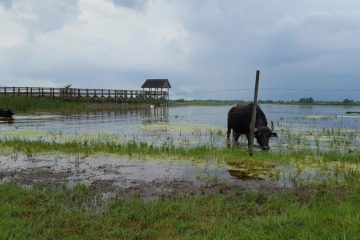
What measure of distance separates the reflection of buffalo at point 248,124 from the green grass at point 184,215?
7.00 m

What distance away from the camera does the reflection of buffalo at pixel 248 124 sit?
48.9ft

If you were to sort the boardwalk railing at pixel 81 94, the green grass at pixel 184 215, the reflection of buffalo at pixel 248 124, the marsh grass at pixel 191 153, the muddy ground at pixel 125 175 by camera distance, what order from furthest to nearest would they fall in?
the boardwalk railing at pixel 81 94 → the reflection of buffalo at pixel 248 124 → the marsh grass at pixel 191 153 → the muddy ground at pixel 125 175 → the green grass at pixel 184 215

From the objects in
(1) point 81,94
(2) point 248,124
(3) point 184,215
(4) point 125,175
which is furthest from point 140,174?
(1) point 81,94

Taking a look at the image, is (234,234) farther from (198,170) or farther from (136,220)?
(198,170)

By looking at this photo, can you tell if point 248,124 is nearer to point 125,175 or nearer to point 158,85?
point 125,175

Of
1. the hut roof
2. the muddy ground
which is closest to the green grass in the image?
the muddy ground

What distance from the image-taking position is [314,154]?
41.9 feet

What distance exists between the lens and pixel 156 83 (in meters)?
76.1

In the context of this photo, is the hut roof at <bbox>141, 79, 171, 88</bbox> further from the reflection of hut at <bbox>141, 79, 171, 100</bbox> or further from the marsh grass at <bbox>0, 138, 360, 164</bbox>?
the marsh grass at <bbox>0, 138, 360, 164</bbox>

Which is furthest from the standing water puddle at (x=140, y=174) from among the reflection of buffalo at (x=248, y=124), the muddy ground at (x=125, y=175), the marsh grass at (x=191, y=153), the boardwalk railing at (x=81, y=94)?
the boardwalk railing at (x=81, y=94)

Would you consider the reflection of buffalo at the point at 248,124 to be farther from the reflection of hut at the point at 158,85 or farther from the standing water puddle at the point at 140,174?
the reflection of hut at the point at 158,85

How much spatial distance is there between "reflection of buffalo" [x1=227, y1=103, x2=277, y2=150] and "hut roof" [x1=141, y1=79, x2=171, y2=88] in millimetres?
58157

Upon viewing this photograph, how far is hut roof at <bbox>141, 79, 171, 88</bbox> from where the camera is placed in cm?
7519

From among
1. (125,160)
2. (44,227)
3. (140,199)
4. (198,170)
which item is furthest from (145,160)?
(44,227)
